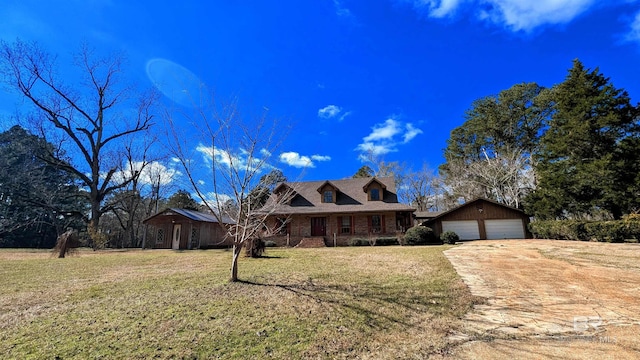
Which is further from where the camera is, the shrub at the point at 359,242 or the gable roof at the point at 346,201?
the gable roof at the point at 346,201

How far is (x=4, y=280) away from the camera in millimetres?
7992

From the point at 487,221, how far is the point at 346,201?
38.4 feet

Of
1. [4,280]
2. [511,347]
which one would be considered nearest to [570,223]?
[511,347]

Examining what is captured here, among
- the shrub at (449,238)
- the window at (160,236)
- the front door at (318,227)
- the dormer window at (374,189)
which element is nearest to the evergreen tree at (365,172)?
the dormer window at (374,189)

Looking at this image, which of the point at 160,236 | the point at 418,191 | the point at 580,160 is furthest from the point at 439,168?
the point at 160,236

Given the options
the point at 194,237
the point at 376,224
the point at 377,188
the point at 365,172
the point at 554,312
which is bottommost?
the point at 554,312

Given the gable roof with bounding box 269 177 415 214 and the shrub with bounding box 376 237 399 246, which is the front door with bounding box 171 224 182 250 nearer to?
the gable roof with bounding box 269 177 415 214

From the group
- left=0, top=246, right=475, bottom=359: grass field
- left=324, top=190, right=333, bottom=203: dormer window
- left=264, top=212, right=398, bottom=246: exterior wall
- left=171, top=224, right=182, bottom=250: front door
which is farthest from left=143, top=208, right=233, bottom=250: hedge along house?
left=0, top=246, right=475, bottom=359: grass field

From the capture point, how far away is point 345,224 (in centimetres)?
2334

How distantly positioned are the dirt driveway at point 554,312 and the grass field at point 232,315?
47cm

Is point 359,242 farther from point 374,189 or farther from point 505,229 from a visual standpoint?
point 505,229

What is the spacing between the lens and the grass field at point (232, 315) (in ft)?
12.1

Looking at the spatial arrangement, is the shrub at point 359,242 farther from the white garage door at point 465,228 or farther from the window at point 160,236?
the window at point 160,236

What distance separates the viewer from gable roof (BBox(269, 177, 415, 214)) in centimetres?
2264
